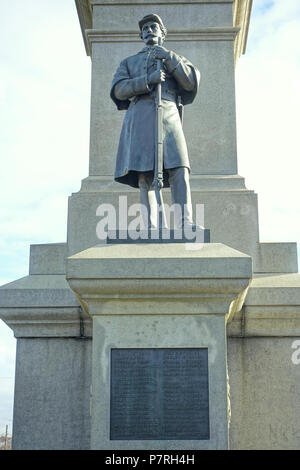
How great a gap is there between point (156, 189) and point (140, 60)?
1.65 metres

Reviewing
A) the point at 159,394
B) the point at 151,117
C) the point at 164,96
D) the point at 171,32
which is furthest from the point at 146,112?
the point at 171,32

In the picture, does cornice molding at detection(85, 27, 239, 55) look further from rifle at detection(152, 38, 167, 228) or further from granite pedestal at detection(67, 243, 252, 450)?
granite pedestal at detection(67, 243, 252, 450)

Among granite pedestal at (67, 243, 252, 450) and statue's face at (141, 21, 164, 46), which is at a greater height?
statue's face at (141, 21, 164, 46)

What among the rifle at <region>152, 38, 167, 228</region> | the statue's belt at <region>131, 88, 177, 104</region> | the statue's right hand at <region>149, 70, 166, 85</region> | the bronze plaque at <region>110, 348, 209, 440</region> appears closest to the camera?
the bronze plaque at <region>110, 348, 209, 440</region>

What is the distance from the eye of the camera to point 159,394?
6.68 metres

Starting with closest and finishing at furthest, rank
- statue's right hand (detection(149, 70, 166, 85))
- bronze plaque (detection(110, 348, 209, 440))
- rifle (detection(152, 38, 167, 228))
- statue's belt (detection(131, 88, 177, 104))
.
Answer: bronze plaque (detection(110, 348, 209, 440))
rifle (detection(152, 38, 167, 228))
statue's right hand (detection(149, 70, 166, 85))
statue's belt (detection(131, 88, 177, 104))

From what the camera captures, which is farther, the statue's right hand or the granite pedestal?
the statue's right hand

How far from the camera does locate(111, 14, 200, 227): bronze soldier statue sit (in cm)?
778

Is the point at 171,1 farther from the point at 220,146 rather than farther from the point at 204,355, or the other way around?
the point at 204,355

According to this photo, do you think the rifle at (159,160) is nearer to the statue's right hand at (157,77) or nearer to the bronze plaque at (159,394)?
the statue's right hand at (157,77)

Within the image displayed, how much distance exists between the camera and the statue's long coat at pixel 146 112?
7781mm

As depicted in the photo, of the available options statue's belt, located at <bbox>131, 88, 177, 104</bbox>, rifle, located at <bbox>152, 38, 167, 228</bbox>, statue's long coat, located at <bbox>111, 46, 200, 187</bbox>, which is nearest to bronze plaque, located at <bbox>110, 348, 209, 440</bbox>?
rifle, located at <bbox>152, 38, 167, 228</bbox>

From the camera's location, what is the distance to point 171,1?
10992mm
